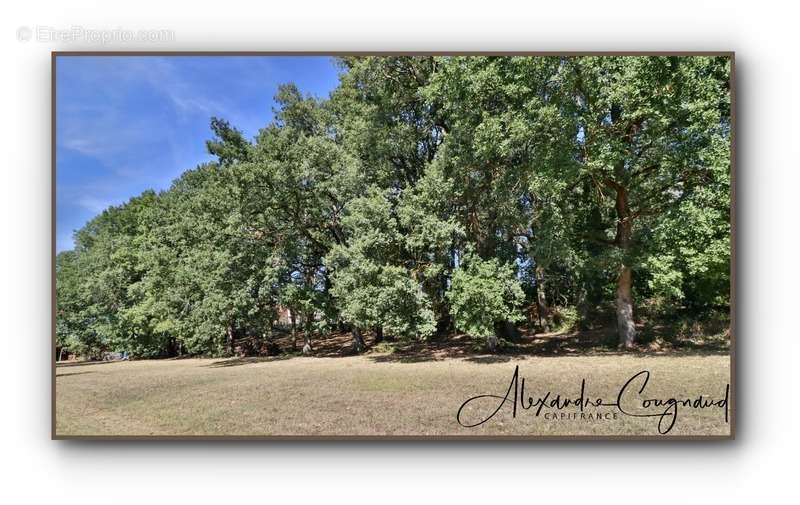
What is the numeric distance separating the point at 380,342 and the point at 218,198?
4.95 meters

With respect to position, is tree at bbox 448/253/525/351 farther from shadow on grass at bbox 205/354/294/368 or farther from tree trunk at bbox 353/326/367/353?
shadow on grass at bbox 205/354/294/368

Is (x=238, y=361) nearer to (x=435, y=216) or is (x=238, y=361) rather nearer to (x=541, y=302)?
(x=435, y=216)

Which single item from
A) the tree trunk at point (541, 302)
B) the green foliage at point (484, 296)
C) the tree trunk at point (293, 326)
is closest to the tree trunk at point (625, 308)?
the tree trunk at point (541, 302)

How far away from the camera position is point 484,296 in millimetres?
5191

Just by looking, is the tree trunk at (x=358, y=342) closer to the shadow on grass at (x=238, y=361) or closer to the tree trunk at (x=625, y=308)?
the shadow on grass at (x=238, y=361)

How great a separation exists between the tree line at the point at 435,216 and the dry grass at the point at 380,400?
65cm

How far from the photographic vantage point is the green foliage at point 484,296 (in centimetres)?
518

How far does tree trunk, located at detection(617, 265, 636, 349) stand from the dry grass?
55 cm

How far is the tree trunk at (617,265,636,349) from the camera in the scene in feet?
14.3

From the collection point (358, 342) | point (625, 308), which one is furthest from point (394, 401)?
point (625, 308)

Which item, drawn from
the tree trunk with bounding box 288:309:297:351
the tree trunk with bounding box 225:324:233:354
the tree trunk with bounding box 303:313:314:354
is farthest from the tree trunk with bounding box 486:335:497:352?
the tree trunk with bounding box 225:324:233:354
